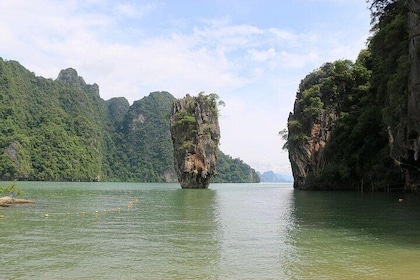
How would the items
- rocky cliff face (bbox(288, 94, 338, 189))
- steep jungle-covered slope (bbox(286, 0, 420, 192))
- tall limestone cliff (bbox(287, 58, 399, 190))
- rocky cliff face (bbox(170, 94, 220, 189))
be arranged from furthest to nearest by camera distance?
rocky cliff face (bbox(170, 94, 220, 189)), rocky cliff face (bbox(288, 94, 338, 189)), tall limestone cliff (bbox(287, 58, 399, 190)), steep jungle-covered slope (bbox(286, 0, 420, 192))

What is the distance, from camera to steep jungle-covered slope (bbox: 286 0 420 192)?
2625 centimetres

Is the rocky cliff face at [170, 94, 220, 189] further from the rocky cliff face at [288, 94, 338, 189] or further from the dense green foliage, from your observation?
the rocky cliff face at [288, 94, 338, 189]

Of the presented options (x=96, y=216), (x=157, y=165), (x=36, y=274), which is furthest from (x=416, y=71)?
(x=157, y=165)

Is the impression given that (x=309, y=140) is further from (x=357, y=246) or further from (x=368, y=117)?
(x=357, y=246)

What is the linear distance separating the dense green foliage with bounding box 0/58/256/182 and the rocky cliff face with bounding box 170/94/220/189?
363 inches

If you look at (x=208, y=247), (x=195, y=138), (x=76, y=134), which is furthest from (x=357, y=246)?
(x=76, y=134)

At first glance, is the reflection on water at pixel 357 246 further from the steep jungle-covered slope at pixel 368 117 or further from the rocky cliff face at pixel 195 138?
the rocky cliff face at pixel 195 138

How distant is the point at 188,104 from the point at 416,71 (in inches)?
Result: 1726

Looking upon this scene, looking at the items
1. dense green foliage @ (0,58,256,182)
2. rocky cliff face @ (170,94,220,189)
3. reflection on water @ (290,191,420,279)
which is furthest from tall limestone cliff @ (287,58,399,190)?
reflection on water @ (290,191,420,279)

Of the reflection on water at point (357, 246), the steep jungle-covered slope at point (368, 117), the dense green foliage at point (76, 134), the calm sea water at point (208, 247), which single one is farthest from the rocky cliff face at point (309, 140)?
the calm sea water at point (208, 247)

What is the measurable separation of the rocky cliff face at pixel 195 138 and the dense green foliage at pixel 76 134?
9209mm

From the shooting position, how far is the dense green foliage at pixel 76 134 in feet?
320

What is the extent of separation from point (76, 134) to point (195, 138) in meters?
68.7

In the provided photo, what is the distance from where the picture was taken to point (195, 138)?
6116 cm
